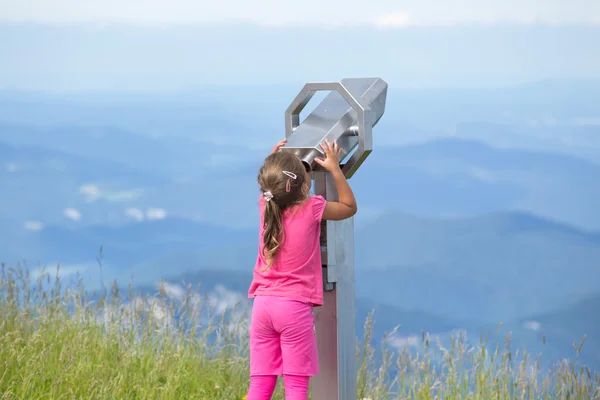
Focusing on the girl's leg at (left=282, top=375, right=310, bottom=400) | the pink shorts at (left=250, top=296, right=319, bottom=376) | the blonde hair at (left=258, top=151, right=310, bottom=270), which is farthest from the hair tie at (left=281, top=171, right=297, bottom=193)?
the girl's leg at (left=282, top=375, right=310, bottom=400)

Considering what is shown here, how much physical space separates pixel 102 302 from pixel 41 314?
322 millimetres

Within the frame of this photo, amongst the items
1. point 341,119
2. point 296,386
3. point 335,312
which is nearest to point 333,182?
point 341,119

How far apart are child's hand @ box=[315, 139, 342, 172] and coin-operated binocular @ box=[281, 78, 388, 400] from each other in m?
0.03

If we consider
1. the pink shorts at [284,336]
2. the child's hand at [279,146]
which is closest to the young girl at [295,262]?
the pink shorts at [284,336]

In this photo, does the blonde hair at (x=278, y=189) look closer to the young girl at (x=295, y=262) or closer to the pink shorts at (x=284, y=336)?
the young girl at (x=295, y=262)

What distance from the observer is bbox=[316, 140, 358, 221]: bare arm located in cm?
273

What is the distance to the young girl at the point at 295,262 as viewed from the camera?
8.94ft

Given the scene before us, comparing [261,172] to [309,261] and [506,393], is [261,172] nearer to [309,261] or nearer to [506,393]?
[309,261]

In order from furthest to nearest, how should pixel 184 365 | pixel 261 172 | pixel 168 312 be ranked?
pixel 168 312 < pixel 184 365 < pixel 261 172

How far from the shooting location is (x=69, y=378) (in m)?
3.84

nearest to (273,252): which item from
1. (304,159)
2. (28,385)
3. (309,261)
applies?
(309,261)

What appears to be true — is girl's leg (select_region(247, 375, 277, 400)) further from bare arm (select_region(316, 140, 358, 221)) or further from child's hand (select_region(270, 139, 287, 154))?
child's hand (select_region(270, 139, 287, 154))

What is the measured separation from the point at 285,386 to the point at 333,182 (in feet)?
2.29

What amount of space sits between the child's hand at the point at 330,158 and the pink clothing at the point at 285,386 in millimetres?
692
